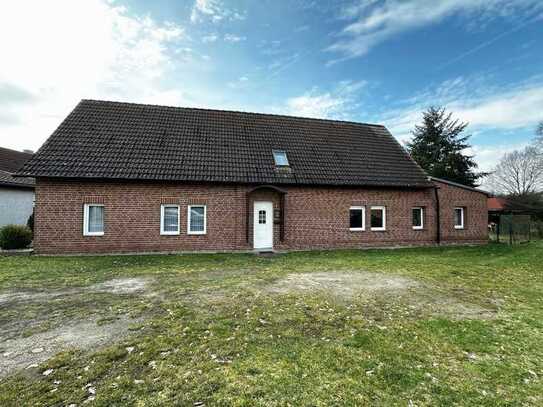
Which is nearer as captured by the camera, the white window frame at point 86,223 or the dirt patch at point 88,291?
the dirt patch at point 88,291

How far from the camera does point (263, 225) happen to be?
13.0 m

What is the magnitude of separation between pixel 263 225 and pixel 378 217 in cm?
585

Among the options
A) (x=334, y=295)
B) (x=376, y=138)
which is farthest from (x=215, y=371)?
(x=376, y=138)

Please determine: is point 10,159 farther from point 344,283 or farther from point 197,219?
point 344,283

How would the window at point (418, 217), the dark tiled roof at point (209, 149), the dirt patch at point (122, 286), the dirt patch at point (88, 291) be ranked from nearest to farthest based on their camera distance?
1. the dirt patch at point (88, 291)
2. the dirt patch at point (122, 286)
3. the dark tiled roof at point (209, 149)
4. the window at point (418, 217)

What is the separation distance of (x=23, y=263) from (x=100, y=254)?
234 cm

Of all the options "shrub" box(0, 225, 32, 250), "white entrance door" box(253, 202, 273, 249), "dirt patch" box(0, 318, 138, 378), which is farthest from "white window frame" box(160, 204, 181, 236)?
"dirt patch" box(0, 318, 138, 378)

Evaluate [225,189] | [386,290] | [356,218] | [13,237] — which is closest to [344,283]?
[386,290]

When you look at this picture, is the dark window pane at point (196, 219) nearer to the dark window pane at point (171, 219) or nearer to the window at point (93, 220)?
the dark window pane at point (171, 219)

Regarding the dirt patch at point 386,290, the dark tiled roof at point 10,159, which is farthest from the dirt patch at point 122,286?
the dark tiled roof at point 10,159

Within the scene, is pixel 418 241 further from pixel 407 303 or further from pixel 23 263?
pixel 23 263

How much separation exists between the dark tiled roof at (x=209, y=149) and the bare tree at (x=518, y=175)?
2918cm

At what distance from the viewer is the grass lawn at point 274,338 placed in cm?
289

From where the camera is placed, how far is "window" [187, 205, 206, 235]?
12280mm
